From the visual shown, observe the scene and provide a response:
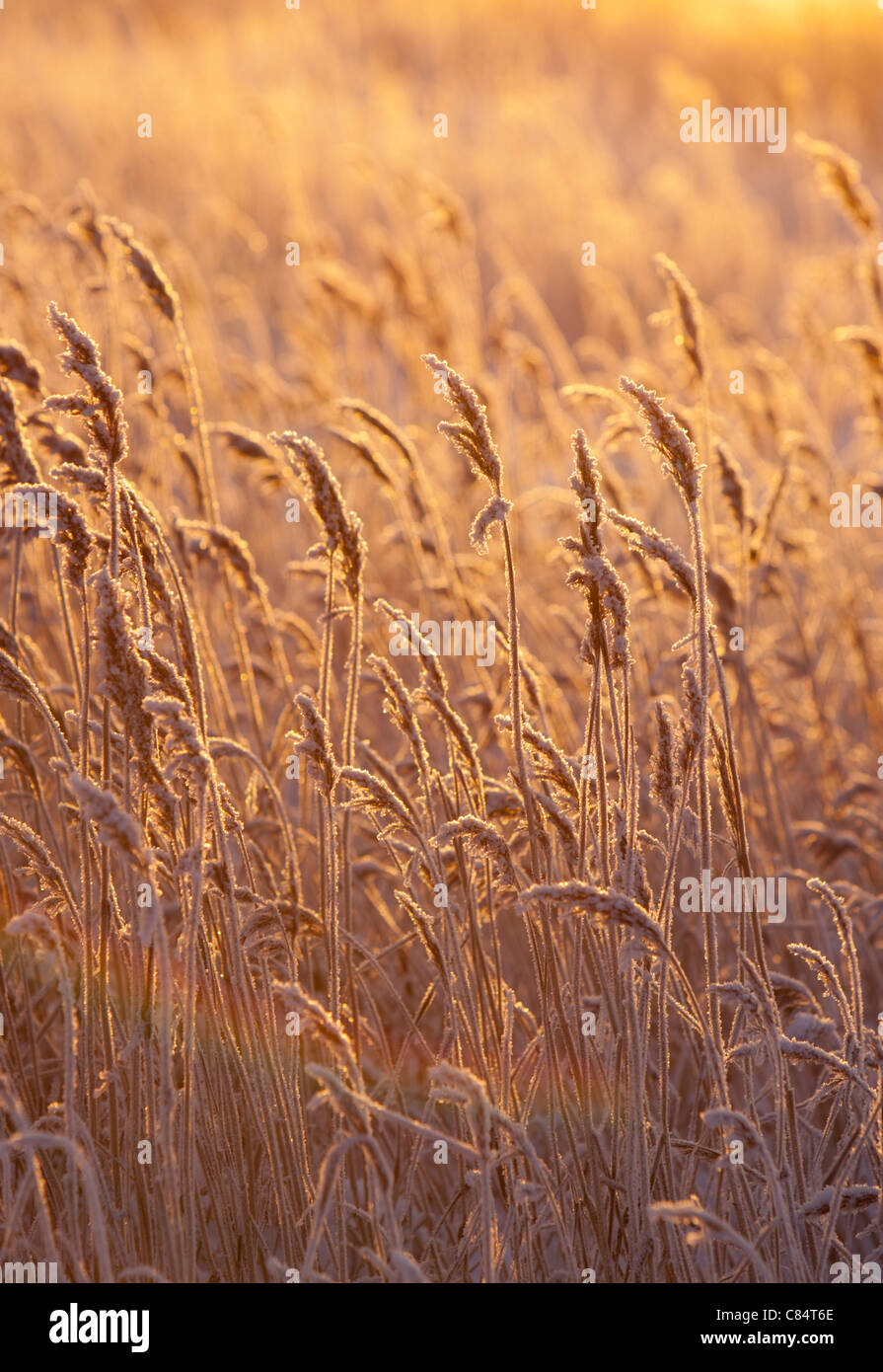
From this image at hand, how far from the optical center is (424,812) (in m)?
1.96

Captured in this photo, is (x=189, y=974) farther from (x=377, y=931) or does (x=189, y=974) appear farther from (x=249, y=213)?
(x=249, y=213)

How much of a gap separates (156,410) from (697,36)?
20.0 meters

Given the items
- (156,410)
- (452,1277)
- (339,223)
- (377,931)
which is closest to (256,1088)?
(452,1277)

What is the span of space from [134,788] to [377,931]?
977 millimetres

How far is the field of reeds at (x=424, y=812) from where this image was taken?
5.34 ft

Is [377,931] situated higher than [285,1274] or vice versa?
[377,931]

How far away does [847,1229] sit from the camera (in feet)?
6.70

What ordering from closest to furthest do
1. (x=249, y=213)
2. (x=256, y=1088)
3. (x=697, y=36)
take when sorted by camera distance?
(x=256, y=1088)
(x=249, y=213)
(x=697, y=36)

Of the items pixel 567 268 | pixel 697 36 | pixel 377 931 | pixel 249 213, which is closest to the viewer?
pixel 377 931

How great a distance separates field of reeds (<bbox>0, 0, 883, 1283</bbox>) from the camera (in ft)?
5.34

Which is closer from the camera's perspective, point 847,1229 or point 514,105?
point 847,1229

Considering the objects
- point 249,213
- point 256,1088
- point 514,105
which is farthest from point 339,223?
point 256,1088

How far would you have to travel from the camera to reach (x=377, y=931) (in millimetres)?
2693
